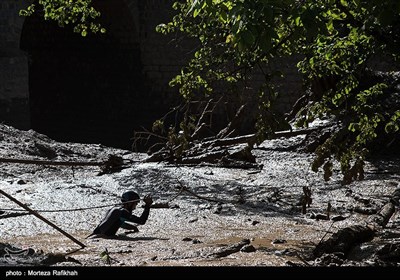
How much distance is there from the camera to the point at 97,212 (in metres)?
10.7

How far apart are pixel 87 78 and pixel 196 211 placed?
48.4 ft

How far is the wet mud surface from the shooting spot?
24.8 feet

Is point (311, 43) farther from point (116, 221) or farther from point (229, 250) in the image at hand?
point (116, 221)

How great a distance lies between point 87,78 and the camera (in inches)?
981

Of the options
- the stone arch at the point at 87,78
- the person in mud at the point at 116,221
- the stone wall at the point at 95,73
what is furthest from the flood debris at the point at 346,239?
the stone arch at the point at 87,78

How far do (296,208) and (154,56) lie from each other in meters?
12.7

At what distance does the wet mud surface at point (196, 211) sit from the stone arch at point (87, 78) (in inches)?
302

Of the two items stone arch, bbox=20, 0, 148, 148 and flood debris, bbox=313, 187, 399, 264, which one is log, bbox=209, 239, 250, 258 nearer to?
flood debris, bbox=313, 187, 399, 264

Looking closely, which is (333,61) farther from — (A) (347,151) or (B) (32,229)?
(B) (32,229)

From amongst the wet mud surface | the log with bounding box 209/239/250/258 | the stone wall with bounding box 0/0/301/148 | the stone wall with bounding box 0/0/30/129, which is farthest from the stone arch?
the log with bounding box 209/239/250/258

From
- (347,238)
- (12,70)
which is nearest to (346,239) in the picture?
(347,238)
